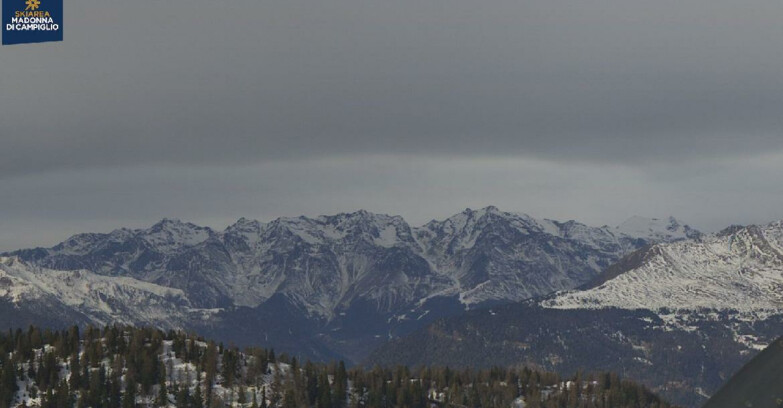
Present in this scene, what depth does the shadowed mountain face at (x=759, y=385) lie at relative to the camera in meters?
22.2

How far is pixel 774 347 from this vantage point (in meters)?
23.0

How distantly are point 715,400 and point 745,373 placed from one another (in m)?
0.79

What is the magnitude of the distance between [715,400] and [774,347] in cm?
151

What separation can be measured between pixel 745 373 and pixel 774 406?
1.42 m

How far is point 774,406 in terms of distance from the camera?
21844 mm

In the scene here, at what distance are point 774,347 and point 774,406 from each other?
1507mm

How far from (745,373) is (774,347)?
2.48 feet

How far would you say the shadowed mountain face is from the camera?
22.2 m

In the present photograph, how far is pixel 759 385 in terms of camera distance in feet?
74.4

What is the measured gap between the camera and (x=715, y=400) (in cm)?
2311
